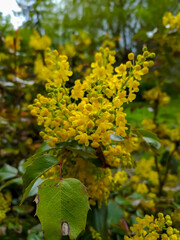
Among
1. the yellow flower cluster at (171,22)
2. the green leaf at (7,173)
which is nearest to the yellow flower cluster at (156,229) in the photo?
the green leaf at (7,173)

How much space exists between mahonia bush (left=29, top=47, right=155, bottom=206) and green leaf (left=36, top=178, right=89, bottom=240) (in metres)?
0.09

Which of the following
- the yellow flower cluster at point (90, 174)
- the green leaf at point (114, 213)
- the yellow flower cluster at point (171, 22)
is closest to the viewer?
the yellow flower cluster at point (90, 174)

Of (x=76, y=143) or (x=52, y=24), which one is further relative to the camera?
(x=52, y=24)

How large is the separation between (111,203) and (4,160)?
70cm

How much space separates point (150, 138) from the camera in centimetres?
57

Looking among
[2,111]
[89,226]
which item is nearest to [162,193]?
[89,226]

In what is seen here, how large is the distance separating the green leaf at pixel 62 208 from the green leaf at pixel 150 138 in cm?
22

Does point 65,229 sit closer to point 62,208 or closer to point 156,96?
point 62,208

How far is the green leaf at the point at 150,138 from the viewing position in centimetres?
56

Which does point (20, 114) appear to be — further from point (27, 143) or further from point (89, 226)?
point (89, 226)

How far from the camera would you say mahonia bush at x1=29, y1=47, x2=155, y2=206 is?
1.51 ft

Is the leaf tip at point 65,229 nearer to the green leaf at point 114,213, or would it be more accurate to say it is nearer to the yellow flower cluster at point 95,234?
the yellow flower cluster at point 95,234

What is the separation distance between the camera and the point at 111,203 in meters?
0.84

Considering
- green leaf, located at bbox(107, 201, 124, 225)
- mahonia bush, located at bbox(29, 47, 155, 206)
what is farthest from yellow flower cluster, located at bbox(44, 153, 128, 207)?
green leaf, located at bbox(107, 201, 124, 225)
